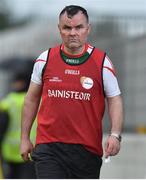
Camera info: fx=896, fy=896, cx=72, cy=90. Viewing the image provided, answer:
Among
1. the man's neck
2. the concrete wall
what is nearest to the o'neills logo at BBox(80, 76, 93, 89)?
the man's neck

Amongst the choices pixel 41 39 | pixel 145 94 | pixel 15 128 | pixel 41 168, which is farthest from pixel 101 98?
pixel 41 39

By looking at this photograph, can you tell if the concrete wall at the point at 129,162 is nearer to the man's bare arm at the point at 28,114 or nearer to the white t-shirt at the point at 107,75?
the man's bare arm at the point at 28,114

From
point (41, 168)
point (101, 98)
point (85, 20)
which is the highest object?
point (85, 20)

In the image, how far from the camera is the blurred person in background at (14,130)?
11.2 meters

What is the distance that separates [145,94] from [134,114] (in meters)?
0.80

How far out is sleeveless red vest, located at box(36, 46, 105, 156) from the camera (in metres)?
7.11

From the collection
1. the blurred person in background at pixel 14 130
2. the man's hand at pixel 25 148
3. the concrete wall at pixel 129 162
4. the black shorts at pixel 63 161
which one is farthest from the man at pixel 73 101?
the concrete wall at pixel 129 162

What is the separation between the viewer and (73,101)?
7.11m

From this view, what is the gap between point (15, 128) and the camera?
11.3m

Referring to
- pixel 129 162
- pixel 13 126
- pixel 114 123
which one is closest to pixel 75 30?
pixel 114 123

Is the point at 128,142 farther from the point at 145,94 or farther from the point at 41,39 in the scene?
the point at 41,39

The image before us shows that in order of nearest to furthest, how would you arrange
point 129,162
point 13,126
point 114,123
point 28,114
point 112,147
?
point 112,147 < point 114,123 < point 28,114 < point 13,126 < point 129,162

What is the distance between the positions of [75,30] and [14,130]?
14.4 feet

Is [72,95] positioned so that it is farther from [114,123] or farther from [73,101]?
[114,123]
